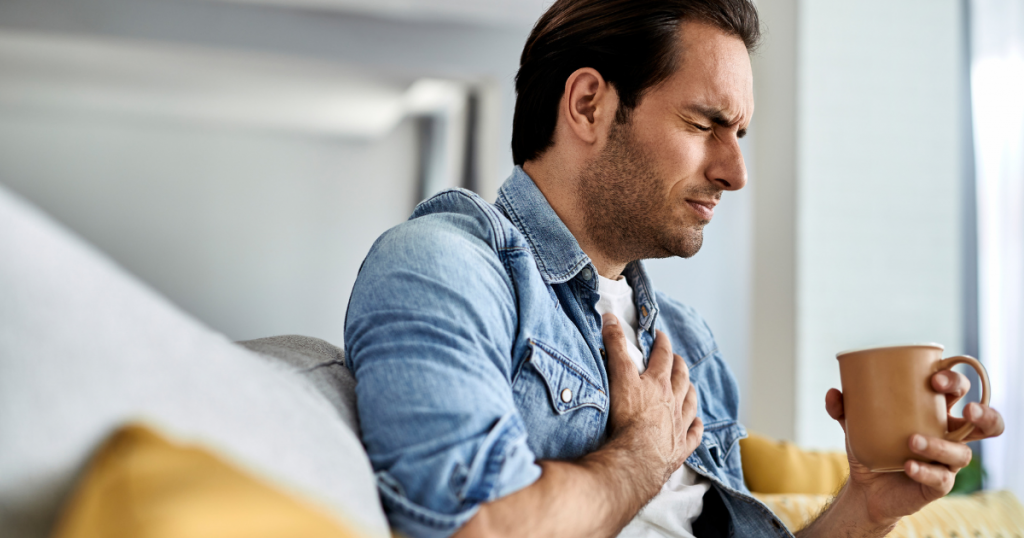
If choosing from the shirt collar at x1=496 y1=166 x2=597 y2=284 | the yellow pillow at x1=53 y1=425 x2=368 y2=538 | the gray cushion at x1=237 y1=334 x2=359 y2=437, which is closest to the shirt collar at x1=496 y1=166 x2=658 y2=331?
the shirt collar at x1=496 y1=166 x2=597 y2=284

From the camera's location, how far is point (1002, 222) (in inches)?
103

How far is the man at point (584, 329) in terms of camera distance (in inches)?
27.3

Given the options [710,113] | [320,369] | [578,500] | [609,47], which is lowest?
[578,500]

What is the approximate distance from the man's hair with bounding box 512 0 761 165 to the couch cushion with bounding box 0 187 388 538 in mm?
895

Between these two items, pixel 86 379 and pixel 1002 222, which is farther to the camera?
pixel 1002 222

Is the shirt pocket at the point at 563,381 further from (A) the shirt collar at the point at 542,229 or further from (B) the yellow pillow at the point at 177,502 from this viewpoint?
(B) the yellow pillow at the point at 177,502

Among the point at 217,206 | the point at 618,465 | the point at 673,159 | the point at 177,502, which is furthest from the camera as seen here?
the point at 217,206

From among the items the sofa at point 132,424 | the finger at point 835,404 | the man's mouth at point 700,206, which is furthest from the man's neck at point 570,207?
the sofa at point 132,424

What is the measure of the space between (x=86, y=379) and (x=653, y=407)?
2.36ft

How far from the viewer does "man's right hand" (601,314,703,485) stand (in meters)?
0.93

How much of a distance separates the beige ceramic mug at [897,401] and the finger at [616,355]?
0.28m

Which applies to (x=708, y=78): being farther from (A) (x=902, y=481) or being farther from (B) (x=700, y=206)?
(A) (x=902, y=481)

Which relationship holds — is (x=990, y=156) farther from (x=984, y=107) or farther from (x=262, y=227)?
(x=262, y=227)

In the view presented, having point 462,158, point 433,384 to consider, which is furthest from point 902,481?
point 462,158
